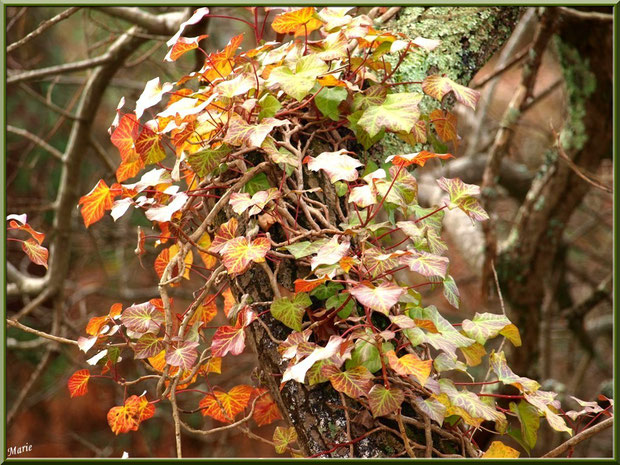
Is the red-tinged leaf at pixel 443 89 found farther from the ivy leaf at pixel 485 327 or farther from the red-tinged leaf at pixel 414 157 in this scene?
the ivy leaf at pixel 485 327

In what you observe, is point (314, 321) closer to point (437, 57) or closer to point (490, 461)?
point (490, 461)

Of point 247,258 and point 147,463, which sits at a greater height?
point 247,258

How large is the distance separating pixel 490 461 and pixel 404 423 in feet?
0.37

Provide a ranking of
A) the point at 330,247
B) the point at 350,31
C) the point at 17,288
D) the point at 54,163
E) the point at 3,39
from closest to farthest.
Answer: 1. the point at 330,247
2. the point at 350,31
3. the point at 3,39
4. the point at 17,288
5. the point at 54,163

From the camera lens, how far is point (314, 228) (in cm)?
83

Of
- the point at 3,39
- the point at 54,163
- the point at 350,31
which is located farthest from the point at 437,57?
the point at 54,163

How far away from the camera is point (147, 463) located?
2.48 ft

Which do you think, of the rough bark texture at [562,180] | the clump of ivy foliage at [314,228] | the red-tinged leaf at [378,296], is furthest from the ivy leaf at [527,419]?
the rough bark texture at [562,180]

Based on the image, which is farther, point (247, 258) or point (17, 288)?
point (17, 288)

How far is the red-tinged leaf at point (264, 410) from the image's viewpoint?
38.5 inches

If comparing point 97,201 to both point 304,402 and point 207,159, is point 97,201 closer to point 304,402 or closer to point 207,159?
point 207,159

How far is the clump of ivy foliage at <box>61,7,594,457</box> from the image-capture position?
758 millimetres

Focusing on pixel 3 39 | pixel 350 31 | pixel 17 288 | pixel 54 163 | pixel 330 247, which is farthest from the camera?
pixel 54 163

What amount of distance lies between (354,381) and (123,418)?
37 cm
